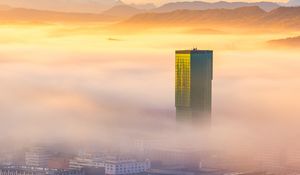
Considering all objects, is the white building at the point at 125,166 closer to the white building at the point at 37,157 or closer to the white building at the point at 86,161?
the white building at the point at 86,161

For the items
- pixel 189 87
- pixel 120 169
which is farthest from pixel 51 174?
pixel 189 87

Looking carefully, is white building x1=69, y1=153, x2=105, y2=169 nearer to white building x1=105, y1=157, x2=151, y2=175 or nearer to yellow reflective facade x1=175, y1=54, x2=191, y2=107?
white building x1=105, y1=157, x2=151, y2=175

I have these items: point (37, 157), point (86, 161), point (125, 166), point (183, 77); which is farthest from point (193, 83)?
point (125, 166)

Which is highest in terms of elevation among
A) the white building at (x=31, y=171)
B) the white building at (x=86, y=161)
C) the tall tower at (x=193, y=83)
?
the tall tower at (x=193, y=83)

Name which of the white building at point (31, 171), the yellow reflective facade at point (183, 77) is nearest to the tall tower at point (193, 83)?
the yellow reflective facade at point (183, 77)

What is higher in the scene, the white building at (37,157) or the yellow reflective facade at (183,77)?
the yellow reflective facade at (183,77)

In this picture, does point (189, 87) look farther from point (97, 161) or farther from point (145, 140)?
point (97, 161)
